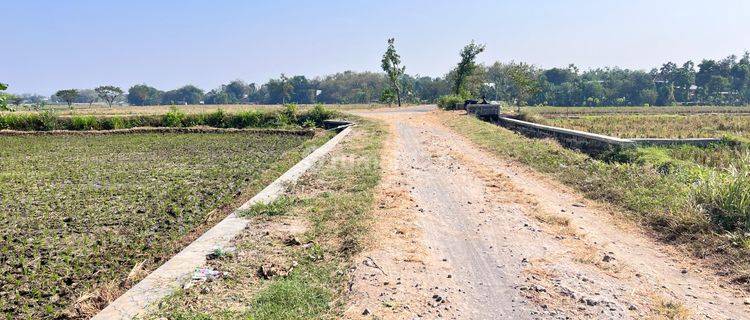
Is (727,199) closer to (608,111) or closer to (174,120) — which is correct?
(174,120)

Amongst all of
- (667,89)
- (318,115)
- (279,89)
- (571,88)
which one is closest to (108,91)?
(279,89)

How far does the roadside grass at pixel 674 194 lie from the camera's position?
15.0 ft

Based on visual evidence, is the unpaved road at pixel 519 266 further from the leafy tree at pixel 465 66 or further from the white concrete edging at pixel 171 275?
the leafy tree at pixel 465 66

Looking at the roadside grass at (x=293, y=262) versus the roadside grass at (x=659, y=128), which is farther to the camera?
the roadside grass at (x=659, y=128)

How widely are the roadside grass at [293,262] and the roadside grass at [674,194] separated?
344 centimetres

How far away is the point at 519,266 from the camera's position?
4.22 meters

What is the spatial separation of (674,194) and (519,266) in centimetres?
332

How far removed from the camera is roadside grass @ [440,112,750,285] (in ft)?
15.0

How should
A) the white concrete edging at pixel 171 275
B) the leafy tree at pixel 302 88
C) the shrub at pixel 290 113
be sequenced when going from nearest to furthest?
1. the white concrete edging at pixel 171 275
2. the shrub at pixel 290 113
3. the leafy tree at pixel 302 88

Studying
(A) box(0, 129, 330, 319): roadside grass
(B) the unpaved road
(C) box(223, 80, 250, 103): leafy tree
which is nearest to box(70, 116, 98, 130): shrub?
(A) box(0, 129, 330, 319): roadside grass

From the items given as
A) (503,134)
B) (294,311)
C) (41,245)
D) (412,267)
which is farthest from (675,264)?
(503,134)

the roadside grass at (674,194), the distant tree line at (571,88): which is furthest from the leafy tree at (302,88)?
the roadside grass at (674,194)

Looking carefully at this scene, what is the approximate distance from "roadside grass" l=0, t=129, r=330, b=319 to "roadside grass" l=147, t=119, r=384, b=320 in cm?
104

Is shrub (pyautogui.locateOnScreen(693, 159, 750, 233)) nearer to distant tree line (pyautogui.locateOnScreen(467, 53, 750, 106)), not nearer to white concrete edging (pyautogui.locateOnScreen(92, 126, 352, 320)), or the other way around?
white concrete edging (pyautogui.locateOnScreen(92, 126, 352, 320))
